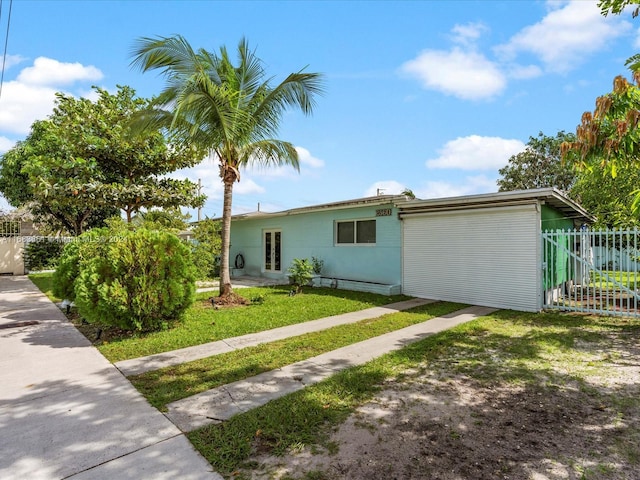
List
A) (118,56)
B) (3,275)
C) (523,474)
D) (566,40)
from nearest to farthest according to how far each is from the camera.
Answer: (523,474) < (566,40) < (118,56) < (3,275)

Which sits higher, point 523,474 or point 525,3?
point 525,3

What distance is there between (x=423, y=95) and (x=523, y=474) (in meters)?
9.44

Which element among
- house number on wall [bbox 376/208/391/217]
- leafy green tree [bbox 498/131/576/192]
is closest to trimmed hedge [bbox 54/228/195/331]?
house number on wall [bbox 376/208/391/217]

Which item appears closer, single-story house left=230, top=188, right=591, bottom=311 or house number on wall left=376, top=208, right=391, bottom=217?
single-story house left=230, top=188, right=591, bottom=311

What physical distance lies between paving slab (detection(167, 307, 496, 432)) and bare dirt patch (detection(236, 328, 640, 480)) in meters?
0.82

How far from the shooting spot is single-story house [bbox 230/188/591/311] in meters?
8.14

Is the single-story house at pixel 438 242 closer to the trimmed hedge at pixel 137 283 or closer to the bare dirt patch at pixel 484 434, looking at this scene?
the bare dirt patch at pixel 484 434

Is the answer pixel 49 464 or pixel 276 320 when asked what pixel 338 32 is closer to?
pixel 276 320

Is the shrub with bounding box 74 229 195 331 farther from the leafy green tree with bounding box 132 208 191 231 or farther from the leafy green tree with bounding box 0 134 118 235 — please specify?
the leafy green tree with bounding box 0 134 118 235

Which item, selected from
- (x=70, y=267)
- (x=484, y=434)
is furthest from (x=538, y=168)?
(x=70, y=267)

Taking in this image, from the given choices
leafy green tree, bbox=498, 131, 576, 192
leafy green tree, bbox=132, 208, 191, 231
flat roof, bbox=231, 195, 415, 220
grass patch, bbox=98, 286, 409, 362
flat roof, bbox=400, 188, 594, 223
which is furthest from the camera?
leafy green tree, bbox=498, 131, 576, 192

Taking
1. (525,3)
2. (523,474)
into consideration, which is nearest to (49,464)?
(523,474)

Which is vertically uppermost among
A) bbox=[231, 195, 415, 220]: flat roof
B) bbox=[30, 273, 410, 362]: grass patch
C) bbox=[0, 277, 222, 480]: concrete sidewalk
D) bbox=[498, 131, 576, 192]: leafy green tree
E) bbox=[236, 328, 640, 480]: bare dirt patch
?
bbox=[498, 131, 576, 192]: leafy green tree

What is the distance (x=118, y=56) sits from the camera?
780cm
